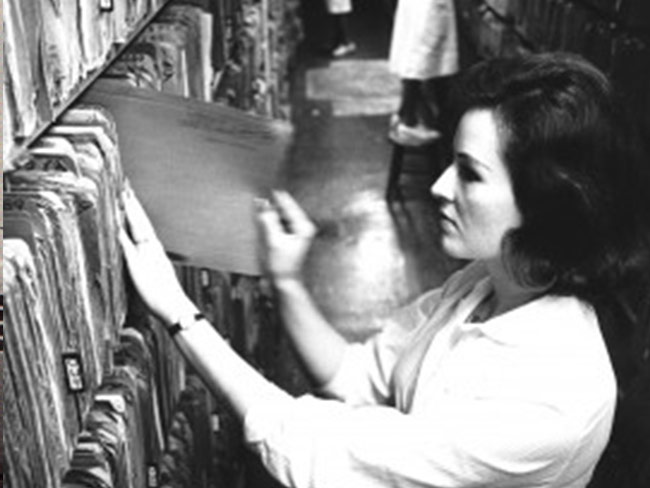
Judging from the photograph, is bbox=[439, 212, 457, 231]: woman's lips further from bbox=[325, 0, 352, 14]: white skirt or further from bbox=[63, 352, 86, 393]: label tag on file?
bbox=[325, 0, 352, 14]: white skirt

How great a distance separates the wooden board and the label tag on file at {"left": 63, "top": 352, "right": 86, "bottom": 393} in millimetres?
346

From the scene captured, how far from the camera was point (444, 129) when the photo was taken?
4.37 metres

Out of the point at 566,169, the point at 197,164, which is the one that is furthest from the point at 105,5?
the point at 566,169

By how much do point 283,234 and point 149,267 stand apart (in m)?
0.27

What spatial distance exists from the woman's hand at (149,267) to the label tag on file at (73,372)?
0.79ft

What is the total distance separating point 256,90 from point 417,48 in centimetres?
136

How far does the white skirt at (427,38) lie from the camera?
3.77 metres

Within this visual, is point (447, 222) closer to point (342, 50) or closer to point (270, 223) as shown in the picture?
point (270, 223)

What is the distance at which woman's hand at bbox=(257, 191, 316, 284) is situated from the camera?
1.33 metres

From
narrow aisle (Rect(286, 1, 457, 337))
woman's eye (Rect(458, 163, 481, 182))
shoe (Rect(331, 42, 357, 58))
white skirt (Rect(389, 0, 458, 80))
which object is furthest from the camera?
shoe (Rect(331, 42, 357, 58))

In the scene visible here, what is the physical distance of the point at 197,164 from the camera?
121 centimetres

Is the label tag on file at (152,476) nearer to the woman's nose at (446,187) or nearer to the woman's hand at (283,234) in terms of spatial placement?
the woman's hand at (283,234)

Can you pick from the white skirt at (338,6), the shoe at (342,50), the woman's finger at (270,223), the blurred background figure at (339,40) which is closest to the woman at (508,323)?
the woman's finger at (270,223)

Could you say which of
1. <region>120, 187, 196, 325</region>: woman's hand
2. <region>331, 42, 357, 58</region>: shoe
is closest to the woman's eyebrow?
<region>120, 187, 196, 325</region>: woman's hand
